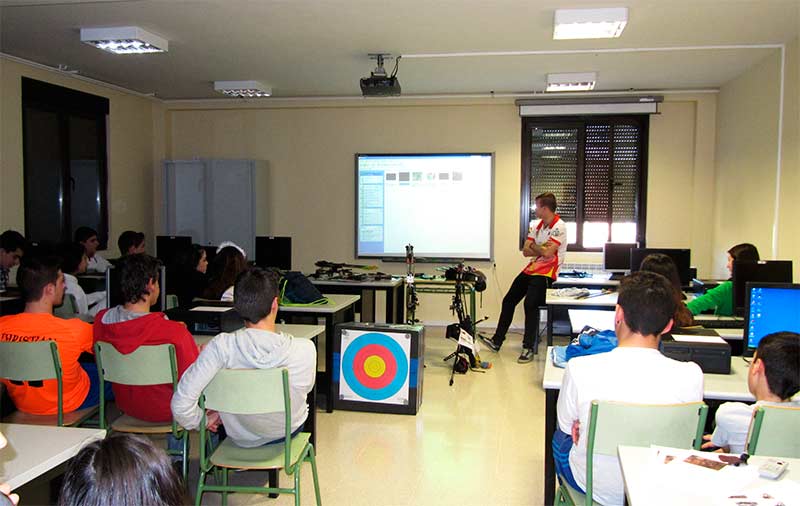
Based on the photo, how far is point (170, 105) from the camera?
8.39 meters

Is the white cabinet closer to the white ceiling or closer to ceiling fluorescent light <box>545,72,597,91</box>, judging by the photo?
the white ceiling

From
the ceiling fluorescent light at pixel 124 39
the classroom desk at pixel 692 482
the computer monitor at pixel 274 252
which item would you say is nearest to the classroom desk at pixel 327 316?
the computer monitor at pixel 274 252

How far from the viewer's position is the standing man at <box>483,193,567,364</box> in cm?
626

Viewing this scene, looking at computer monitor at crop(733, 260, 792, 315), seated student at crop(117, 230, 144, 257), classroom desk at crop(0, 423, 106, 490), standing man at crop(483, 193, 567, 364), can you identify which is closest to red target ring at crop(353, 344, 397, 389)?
standing man at crop(483, 193, 567, 364)

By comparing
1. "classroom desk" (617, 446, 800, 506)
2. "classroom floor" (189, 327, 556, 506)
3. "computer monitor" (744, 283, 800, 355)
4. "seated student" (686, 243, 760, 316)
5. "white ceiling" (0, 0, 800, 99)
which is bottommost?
"classroom floor" (189, 327, 556, 506)

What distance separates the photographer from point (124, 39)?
512 cm

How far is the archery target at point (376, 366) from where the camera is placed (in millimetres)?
4449

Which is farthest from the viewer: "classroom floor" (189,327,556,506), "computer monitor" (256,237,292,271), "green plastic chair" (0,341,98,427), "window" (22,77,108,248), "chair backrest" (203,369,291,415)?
"computer monitor" (256,237,292,271)

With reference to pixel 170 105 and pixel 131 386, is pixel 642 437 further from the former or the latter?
pixel 170 105

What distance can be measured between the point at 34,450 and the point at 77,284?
3.17 m

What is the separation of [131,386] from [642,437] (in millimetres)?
2210

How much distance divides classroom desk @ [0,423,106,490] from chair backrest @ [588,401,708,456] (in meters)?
1.48

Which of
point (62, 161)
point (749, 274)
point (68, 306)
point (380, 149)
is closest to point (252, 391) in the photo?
point (68, 306)

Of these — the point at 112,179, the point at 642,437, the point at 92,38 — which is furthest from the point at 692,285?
the point at 112,179
